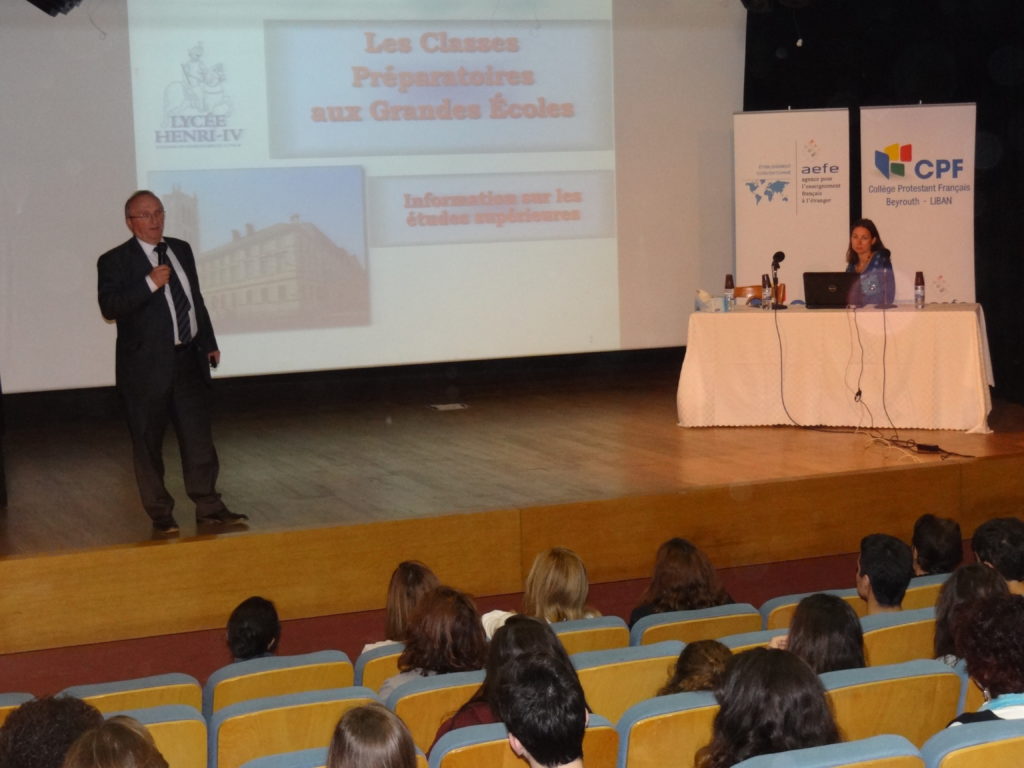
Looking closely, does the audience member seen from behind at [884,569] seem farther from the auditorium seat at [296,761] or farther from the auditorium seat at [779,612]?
the auditorium seat at [296,761]

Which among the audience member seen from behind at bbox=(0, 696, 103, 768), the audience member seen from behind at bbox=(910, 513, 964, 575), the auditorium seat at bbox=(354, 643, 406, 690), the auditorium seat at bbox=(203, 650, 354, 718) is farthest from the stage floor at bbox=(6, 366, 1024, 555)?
the audience member seen from behind at bbox=(0, 696, 103, 768)

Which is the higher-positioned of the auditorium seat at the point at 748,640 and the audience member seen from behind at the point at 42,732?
the audience member seen from behind at the point at 42,732

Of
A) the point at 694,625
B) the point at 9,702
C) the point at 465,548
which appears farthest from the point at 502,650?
the point at 465,548

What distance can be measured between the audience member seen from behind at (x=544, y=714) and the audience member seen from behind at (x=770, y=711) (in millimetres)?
278

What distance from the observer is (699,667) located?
2.68 m

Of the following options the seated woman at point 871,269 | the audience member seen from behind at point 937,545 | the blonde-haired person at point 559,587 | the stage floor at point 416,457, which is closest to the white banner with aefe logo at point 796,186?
the stage floor at point 416,457

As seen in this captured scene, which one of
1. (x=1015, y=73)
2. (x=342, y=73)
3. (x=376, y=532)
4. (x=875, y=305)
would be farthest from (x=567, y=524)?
(x=1015, y=73)

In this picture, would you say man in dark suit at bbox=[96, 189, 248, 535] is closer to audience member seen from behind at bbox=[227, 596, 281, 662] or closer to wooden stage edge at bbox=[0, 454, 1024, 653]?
wooden stage edge at bbox=[0, 454, 1024, 653]

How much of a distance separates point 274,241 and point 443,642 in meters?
5.07

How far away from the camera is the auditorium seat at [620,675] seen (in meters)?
2.85

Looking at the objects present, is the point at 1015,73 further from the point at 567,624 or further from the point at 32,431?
the point at 32,431

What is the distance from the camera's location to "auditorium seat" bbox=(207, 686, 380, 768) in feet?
8.55

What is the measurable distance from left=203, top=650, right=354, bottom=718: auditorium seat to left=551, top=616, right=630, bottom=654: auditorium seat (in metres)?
0.62

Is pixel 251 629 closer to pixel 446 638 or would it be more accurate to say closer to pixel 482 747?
pixel 446 638
